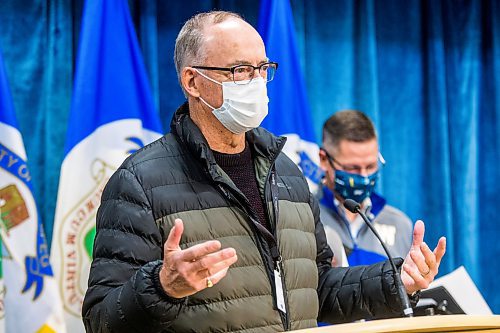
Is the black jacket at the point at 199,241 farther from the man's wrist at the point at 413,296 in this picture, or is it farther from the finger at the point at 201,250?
the finger at the point at 201,250

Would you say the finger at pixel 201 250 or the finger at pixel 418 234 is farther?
the finger at pixel 418 234

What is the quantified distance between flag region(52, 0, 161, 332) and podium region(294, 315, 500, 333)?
7.09ft

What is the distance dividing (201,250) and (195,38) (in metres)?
0.89

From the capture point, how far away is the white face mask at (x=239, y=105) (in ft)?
8.12

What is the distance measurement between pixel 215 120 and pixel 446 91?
3155 mm

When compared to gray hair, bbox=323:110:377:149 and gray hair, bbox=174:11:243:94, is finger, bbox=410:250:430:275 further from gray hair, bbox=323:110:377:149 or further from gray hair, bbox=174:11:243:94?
gray hair, bbox=323:110:377:149

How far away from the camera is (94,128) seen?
3.80 metres

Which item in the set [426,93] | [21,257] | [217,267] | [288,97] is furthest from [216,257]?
[426,93]

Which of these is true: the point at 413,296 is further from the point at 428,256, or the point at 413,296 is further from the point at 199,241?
the point at 199,241

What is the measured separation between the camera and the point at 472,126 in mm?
5336

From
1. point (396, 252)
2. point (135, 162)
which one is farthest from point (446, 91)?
point (135, 162)

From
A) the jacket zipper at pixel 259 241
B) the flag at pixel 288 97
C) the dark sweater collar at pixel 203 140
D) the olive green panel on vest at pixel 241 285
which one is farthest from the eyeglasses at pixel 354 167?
the jacket zipper at pixel 259 241

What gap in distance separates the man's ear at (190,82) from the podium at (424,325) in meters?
1.05

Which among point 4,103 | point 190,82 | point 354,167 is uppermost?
point 190,82
